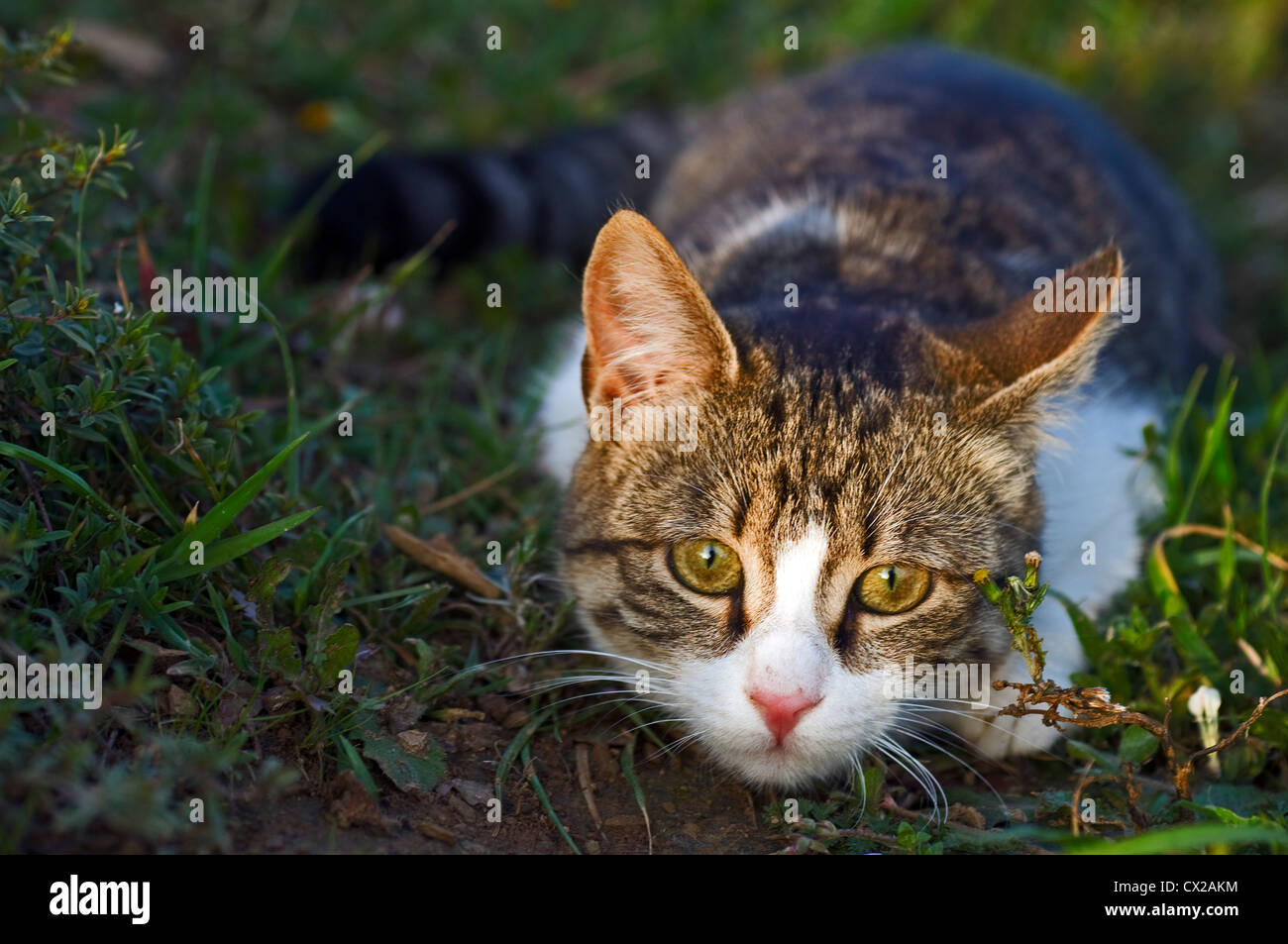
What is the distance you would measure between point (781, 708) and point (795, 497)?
0.44 m

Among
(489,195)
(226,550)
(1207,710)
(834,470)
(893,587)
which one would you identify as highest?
(489,195)

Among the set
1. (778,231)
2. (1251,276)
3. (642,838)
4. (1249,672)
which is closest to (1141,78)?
(1251,276)

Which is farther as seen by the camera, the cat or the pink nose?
the cat

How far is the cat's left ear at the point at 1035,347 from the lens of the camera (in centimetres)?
246

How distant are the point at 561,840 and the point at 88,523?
1.19 metres

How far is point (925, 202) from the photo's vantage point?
3.50 metres

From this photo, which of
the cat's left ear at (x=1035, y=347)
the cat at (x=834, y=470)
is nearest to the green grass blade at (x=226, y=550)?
the cat at (x=834, y=470)

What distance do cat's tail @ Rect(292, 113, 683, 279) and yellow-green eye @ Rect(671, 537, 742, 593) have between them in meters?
1.49

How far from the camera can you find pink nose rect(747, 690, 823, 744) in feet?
7.49

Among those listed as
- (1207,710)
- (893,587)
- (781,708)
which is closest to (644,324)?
(893,587)

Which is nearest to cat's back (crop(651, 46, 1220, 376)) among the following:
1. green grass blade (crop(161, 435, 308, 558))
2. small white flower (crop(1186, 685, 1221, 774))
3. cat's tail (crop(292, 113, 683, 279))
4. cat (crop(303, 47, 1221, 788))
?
cat (crop(303, 47, 1221, 788))

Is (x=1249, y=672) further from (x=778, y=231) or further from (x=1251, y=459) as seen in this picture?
(x=778, y=231)

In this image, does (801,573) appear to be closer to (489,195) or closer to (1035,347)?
(1035,347)

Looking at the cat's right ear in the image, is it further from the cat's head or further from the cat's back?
the cat's back
